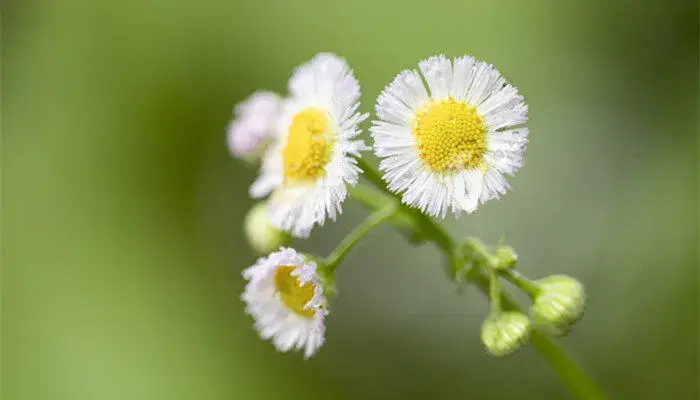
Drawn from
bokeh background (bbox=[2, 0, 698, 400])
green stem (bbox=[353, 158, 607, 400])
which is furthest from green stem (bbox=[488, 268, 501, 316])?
bokeh background (bbox=[2, 0, 698, 400])

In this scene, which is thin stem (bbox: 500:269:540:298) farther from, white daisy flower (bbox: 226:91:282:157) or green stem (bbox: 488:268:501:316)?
white daisy flower (bbox: 226:91:282:157)

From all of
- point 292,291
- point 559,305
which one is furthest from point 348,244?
point 559,305

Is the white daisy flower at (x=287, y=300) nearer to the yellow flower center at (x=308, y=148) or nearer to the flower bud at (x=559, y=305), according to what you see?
the yellow flower center at (x=308, y=148)

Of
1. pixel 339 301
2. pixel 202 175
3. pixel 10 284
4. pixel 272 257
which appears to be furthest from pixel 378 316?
pixel 272 257

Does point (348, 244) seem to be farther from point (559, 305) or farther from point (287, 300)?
point (559, 305)

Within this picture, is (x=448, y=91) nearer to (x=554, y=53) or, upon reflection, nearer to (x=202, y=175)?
(x=554, y=53)

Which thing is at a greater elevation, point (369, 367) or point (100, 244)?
point (100, 244)
